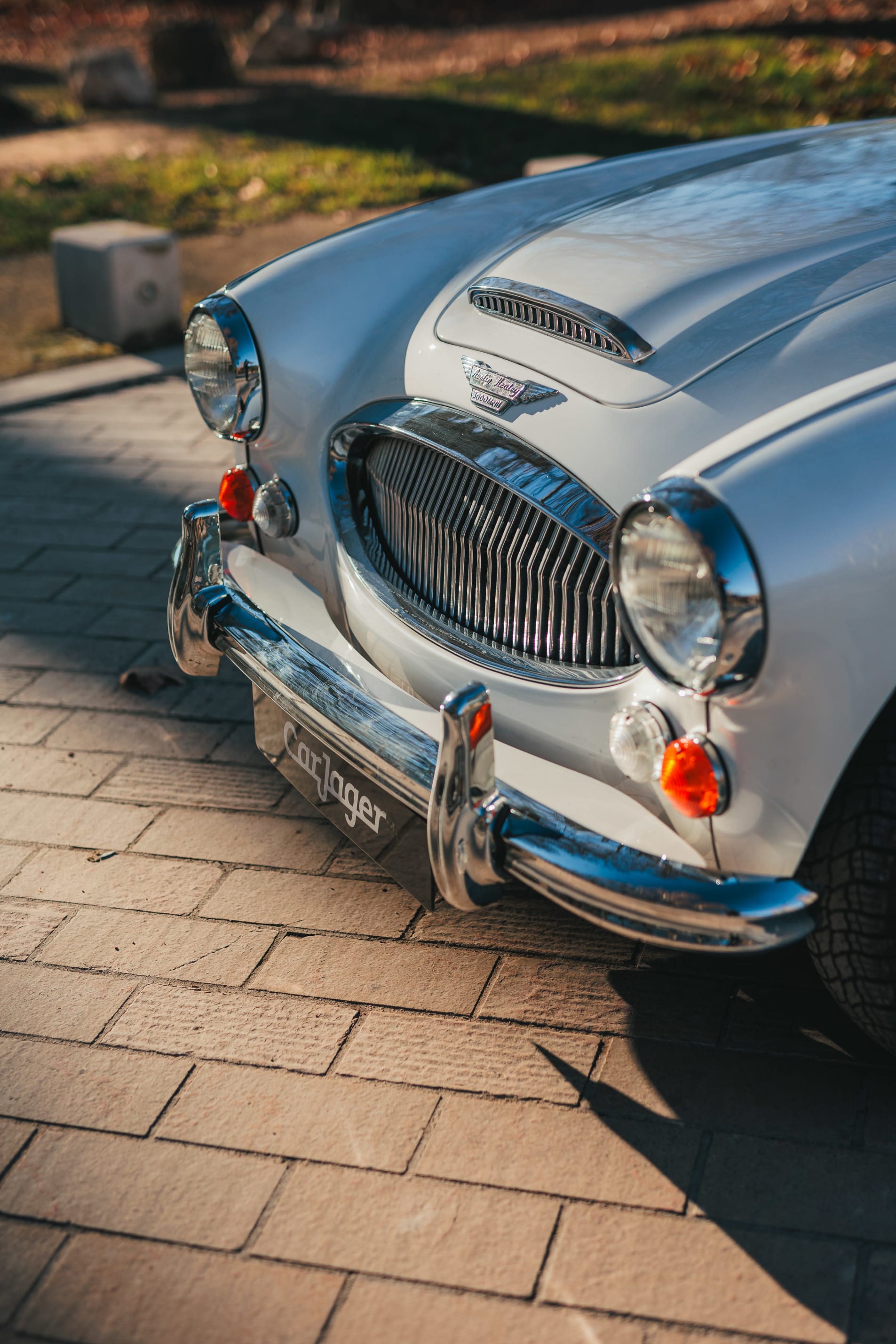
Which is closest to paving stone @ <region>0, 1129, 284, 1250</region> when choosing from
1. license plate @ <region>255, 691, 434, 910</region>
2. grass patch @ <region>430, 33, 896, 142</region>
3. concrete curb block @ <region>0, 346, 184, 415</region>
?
license plate @ <region>255, 691, 434, 910</region>

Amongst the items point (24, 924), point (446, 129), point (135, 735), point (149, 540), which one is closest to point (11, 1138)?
point (24, 924)

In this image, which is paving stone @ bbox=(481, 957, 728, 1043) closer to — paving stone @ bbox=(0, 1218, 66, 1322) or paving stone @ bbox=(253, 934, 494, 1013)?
paving stone @ bbox=(253, 934, 494, 1013)

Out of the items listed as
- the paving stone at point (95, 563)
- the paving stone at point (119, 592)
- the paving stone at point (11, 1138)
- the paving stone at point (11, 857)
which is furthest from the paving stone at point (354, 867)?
the paving stone at point (95, 563)

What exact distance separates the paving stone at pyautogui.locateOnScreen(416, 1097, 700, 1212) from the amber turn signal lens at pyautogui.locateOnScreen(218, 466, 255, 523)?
4.04ft

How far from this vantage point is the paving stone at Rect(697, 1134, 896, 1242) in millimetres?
1677

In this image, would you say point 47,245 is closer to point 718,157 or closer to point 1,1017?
point 718,157

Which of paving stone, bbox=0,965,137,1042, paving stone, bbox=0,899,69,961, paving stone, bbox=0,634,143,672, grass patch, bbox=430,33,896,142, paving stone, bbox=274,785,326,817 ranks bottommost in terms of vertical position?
paving stone, bbox=0,965,137,1042

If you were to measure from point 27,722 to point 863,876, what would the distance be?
6.77 ft

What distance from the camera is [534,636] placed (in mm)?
1971

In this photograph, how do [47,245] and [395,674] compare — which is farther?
[47,245]

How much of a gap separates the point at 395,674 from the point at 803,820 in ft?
2.59

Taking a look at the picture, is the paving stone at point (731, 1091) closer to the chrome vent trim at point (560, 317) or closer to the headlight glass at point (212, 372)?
the chrome vent trim at point (560, 317)

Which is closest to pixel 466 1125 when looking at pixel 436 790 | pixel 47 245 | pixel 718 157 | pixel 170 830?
pixel 436 790

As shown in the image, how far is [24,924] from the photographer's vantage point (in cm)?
234
